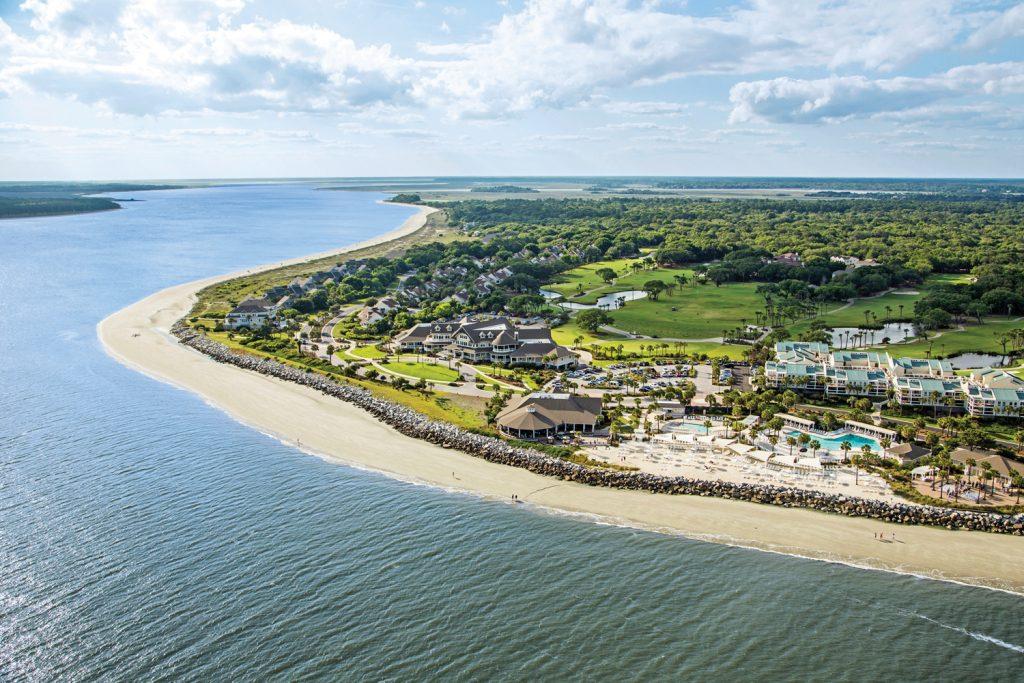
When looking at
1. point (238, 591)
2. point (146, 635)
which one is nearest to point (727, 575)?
point (238, 591)

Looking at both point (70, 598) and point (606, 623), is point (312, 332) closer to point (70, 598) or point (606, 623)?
point (70, 598)

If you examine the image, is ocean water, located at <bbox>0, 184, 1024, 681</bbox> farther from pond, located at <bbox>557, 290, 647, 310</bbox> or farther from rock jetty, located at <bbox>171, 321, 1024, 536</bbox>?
pond, located at <bbox>557, 290, 647, 310</bbox>

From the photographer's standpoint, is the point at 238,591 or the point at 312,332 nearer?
the point at 238,591

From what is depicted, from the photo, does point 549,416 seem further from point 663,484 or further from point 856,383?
point 856,383

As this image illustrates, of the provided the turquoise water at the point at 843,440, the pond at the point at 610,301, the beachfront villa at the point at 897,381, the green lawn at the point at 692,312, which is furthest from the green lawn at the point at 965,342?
the pond at the point at 610,301

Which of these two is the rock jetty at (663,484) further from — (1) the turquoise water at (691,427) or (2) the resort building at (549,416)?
(1) the turquoise water at (691,427)

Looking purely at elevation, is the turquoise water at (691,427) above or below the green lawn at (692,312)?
below
